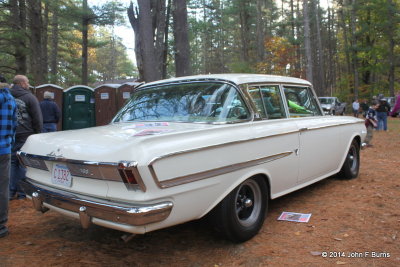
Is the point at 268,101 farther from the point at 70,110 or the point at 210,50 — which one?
the point at 210,50

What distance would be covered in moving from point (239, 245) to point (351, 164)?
3.35 m

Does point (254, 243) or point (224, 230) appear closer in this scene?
point (224, 230)

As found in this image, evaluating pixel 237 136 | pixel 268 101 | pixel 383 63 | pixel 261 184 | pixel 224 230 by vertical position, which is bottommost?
pixel 224 230

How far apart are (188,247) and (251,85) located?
1.85m

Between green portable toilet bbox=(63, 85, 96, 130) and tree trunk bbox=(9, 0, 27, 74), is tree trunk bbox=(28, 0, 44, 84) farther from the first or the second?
green portable toilet bbox=(63, 85, 96, 130)

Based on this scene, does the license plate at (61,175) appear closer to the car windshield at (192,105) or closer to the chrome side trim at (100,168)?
the chrome side trim at (100,168)

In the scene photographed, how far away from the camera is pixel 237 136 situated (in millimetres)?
3039

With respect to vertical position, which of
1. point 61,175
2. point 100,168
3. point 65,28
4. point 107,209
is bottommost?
point 107,209

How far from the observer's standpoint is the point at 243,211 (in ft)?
10.7

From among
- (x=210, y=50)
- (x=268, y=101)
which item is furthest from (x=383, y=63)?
(x=268, y=101)

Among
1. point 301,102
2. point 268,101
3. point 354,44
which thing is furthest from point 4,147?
point 354,44

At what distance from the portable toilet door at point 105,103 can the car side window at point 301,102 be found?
678cm

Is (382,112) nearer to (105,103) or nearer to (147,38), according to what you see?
(147,38)

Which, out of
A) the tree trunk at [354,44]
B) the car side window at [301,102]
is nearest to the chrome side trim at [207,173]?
the car side window at [301,102]
